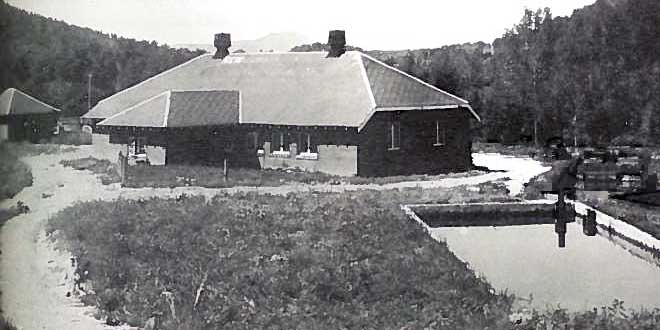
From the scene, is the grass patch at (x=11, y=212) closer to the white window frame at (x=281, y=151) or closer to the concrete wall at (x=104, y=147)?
the concrete wall at (x=104, y=147)

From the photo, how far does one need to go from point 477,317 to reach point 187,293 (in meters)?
0.95

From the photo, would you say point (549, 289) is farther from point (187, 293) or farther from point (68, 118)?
point (68, 118)

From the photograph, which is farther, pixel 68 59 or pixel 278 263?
pixel 68 59

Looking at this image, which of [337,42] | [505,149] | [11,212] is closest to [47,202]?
[11,212]

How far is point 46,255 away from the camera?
9.31 feet

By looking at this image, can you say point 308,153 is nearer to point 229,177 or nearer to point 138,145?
point 229,177

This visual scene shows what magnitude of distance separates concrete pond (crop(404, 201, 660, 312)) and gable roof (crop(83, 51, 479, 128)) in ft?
1.30

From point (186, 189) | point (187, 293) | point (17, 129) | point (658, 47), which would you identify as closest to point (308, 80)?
point (186, 189)

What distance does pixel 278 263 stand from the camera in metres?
2.77

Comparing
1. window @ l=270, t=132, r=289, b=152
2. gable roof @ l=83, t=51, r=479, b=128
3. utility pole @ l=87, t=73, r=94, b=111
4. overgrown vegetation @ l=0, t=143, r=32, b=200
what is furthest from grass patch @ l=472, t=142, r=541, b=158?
overgrown vegetation @ l=0, t=143, r=32, b=200

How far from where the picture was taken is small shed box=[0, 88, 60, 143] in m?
2.87

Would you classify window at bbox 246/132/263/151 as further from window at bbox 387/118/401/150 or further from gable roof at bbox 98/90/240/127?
window at bbox 387/118/401/150

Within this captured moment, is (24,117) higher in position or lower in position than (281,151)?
higher

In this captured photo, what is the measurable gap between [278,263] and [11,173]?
102cm
